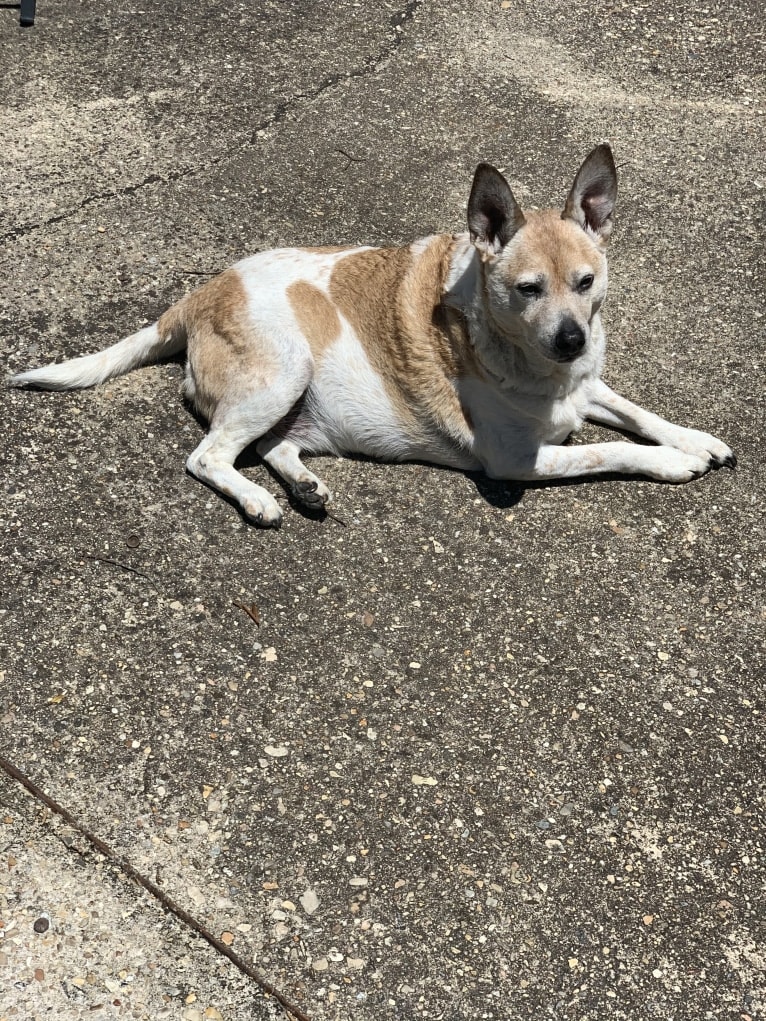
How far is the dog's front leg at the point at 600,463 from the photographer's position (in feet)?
15.0

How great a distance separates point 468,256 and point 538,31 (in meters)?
4.08

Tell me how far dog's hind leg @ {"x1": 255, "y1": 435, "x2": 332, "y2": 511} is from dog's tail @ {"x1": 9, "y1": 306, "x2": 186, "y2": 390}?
2.38 feet

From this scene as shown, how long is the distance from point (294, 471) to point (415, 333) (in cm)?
82

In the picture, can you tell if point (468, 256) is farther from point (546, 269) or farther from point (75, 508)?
point (75, 508)

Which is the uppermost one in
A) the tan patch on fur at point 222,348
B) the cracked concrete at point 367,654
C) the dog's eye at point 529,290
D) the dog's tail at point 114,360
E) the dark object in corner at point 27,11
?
the dark object in corner at point 27,11

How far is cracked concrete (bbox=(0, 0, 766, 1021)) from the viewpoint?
3205mm

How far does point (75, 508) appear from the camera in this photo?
14.6 feet

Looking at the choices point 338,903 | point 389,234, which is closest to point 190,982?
point 338,903

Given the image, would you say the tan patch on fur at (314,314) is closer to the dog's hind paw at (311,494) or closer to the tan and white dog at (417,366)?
the tan and white dog at (417,366)

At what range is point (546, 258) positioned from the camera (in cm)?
418

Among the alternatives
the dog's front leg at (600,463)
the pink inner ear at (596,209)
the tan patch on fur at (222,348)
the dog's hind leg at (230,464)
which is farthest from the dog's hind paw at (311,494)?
the pink inner ear at (596,209)

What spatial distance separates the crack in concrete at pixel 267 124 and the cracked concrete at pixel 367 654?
33 millimetres

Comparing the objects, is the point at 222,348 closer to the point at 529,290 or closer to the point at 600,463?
the point at 529,290

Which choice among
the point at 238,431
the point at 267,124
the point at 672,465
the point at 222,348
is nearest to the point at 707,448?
the point at 672,465
